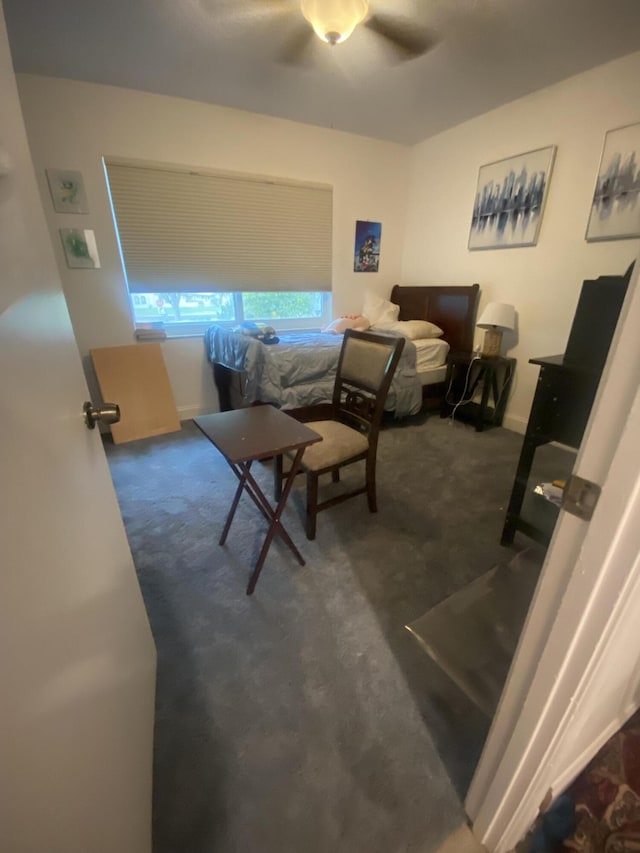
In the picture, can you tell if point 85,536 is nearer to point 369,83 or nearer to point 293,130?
point 369,83

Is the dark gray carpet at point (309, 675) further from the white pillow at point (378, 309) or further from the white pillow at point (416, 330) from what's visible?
the white pillow at point (378, 309)

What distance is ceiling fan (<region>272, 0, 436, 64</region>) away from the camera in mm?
1648

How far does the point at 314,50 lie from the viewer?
2.21m

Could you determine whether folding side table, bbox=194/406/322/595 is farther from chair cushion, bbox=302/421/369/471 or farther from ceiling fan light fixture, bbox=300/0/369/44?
ceiling fan light fixture, bbox=300/0/369/44

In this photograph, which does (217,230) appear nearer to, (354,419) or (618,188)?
(354,419)

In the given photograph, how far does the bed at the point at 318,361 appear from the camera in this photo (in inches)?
105

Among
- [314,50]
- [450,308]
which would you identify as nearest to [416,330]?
[450,308]

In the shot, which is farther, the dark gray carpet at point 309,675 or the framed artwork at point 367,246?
the framed artwork at point 367,246

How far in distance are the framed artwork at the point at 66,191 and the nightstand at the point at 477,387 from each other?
10.9ft

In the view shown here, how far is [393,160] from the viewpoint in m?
3.81

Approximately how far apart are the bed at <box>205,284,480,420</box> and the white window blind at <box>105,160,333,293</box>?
0.57 meters

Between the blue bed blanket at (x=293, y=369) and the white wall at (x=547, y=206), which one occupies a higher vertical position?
the white wall at (x=547, y=206)

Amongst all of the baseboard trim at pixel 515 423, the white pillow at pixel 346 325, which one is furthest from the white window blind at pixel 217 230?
the baseboard trim at pixel 515 423

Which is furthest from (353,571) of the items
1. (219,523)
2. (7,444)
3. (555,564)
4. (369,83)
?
(369,83)
